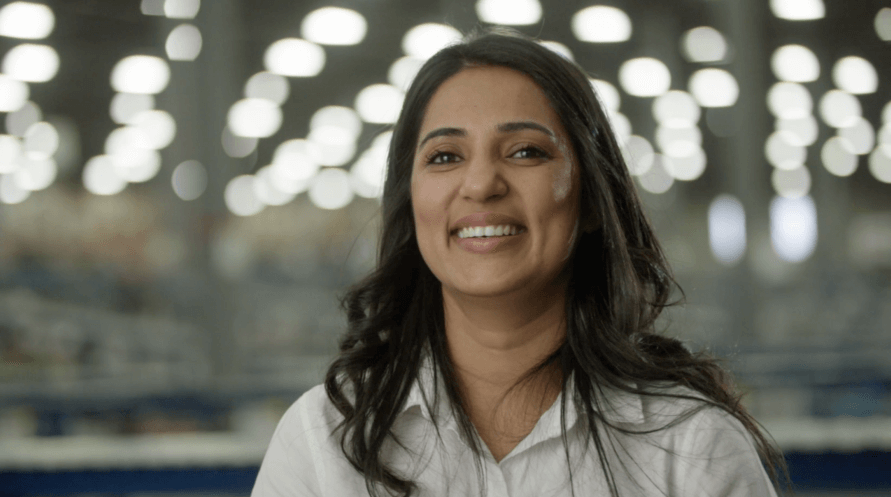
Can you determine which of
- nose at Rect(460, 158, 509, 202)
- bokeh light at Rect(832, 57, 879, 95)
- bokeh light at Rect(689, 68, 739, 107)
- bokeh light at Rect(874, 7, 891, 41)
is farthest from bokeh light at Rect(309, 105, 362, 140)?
nose at Rect(460, 158, 509, 202)

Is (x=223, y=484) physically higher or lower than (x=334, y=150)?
lower

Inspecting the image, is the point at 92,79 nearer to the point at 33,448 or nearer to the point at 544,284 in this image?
the point at 33,448

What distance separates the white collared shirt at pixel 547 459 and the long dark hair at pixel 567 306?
0.07 feet

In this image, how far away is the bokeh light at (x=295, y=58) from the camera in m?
5.28

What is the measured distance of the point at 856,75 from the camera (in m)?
5.45

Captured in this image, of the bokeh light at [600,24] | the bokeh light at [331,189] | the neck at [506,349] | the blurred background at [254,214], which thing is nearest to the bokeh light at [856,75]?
the blurred background at [254,214]

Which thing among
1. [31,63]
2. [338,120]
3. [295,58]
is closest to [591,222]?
[295,58]

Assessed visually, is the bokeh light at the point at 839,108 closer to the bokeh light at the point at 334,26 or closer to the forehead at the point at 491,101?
the bokeh light at the point at 334,26

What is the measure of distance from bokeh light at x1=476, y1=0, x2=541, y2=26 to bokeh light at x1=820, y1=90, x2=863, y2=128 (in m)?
2.61

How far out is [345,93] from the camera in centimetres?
575

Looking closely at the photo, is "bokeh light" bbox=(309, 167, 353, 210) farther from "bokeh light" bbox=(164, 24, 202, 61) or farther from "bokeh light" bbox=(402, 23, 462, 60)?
"bokeh light" bbox=(164, 24, 202, 61)

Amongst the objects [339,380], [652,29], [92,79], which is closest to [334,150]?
[92,79]

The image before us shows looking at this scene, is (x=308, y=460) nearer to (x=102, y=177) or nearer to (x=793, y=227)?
(x=793, y=227)

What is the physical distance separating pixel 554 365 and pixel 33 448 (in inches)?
123
